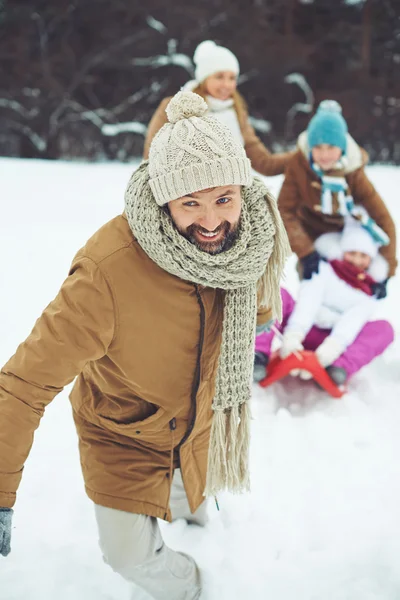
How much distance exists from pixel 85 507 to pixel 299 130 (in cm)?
745

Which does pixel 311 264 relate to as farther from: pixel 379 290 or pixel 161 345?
pixel 161 345

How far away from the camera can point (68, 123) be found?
27.3ft

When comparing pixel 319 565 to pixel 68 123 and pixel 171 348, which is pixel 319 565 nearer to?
pixel 171 348

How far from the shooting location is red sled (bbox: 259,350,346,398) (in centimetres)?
269

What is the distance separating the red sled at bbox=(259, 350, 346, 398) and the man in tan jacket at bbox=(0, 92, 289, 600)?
41.1 inches

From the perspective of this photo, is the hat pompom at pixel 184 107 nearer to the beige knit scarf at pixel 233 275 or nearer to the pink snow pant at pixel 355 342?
the beige knit scarf at pixel 233 275

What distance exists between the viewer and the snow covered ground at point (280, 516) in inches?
68.4

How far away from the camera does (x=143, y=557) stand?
1500 millimetres

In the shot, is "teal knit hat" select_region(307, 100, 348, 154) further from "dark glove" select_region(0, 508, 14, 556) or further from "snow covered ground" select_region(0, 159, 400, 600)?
"dark glove" select_region(0, 508, 14, 556)

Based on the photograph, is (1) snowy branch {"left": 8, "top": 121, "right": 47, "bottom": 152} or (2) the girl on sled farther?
(1) snowy branch {"left": 8, "top": 121, "right": 47, "bottom": 152}

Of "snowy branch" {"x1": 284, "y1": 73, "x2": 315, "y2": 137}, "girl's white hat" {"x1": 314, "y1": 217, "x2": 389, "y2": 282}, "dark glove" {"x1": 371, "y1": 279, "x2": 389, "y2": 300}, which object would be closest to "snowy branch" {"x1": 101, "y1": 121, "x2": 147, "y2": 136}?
"snowy branch" {"x1": 284, "y1": 73, "x2": 315, "y2": 137}

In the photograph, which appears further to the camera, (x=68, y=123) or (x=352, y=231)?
(x=68, y=123)

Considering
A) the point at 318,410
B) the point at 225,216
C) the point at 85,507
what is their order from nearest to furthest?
the point at 225,216
the point at 85,507
the point at 318,410

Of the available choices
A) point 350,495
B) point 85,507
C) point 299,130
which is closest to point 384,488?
point 350,495
